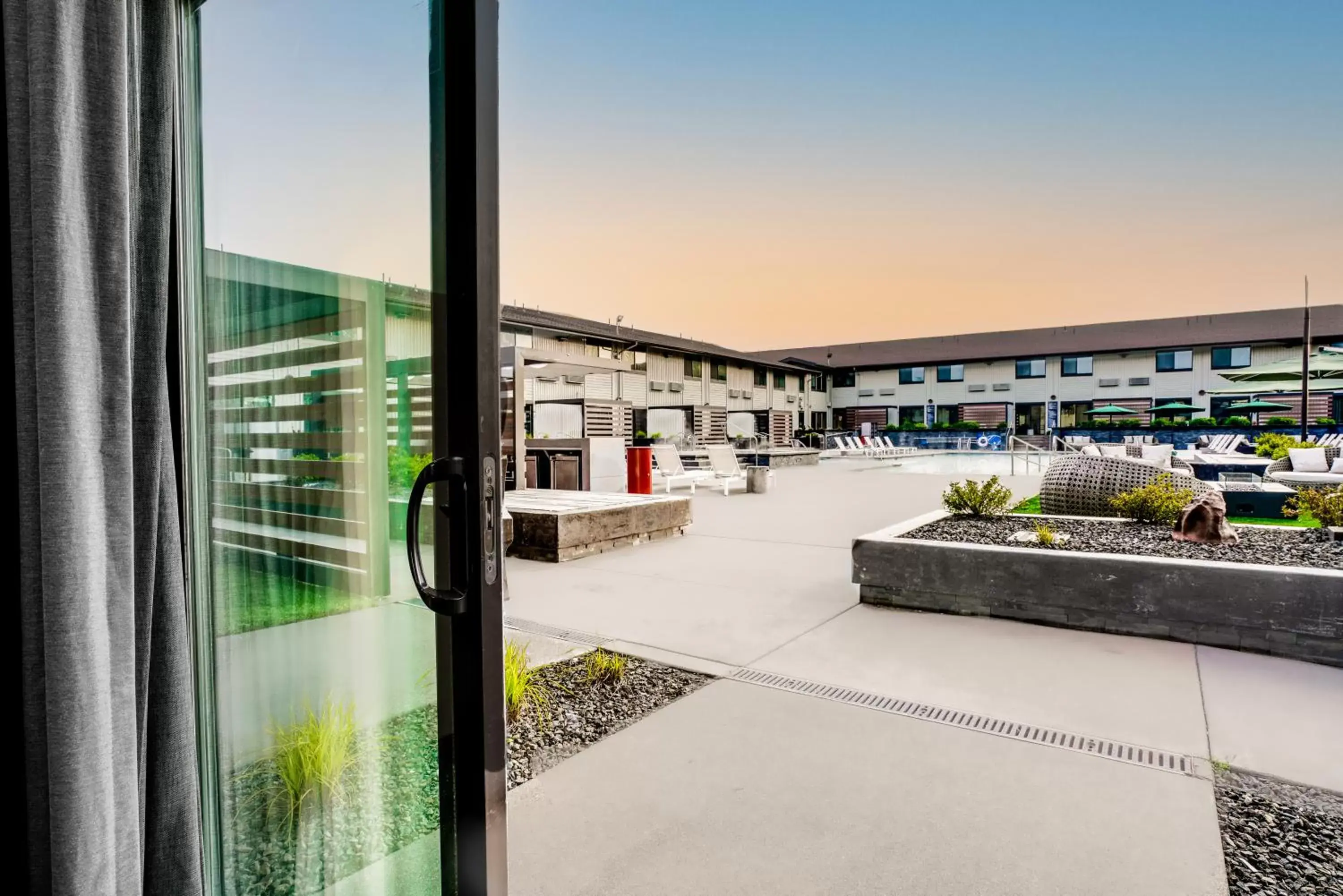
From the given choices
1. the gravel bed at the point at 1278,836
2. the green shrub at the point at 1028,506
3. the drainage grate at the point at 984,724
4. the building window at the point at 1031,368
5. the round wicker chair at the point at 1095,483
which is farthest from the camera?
the building window at the point at 1031,368

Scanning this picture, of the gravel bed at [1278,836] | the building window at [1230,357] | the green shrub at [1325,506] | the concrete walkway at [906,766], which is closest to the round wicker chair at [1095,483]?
the green shrub at [1325,506]

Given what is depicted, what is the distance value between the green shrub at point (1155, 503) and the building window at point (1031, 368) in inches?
1169

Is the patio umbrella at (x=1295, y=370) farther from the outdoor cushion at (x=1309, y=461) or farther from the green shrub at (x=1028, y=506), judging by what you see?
the green shrub at (x=1028, y=506)

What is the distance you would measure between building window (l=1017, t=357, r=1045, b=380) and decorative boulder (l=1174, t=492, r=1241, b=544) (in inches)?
1208

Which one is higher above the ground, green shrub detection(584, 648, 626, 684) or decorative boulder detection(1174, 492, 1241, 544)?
decorative boulder detection(1174, 492, 1241, 544)

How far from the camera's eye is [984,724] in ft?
8.34

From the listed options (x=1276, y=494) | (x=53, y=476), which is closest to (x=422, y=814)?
(x=53, y=476)

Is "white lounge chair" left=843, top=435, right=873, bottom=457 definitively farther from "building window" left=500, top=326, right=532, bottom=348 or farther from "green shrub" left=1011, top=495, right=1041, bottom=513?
"green shrub" left=1011, top=495, right=1041, bottom=513

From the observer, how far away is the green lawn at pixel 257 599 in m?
1.30

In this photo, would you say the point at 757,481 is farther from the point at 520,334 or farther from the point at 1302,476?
the point at 520,334

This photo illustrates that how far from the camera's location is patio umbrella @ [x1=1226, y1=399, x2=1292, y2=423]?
2778 cm

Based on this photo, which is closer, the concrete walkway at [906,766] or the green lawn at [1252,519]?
the concrete walkway at [906,766]

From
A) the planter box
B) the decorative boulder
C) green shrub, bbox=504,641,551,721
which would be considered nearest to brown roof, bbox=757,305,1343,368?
the decorative boulder

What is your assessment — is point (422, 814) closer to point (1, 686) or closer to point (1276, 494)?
point (1, 686)
